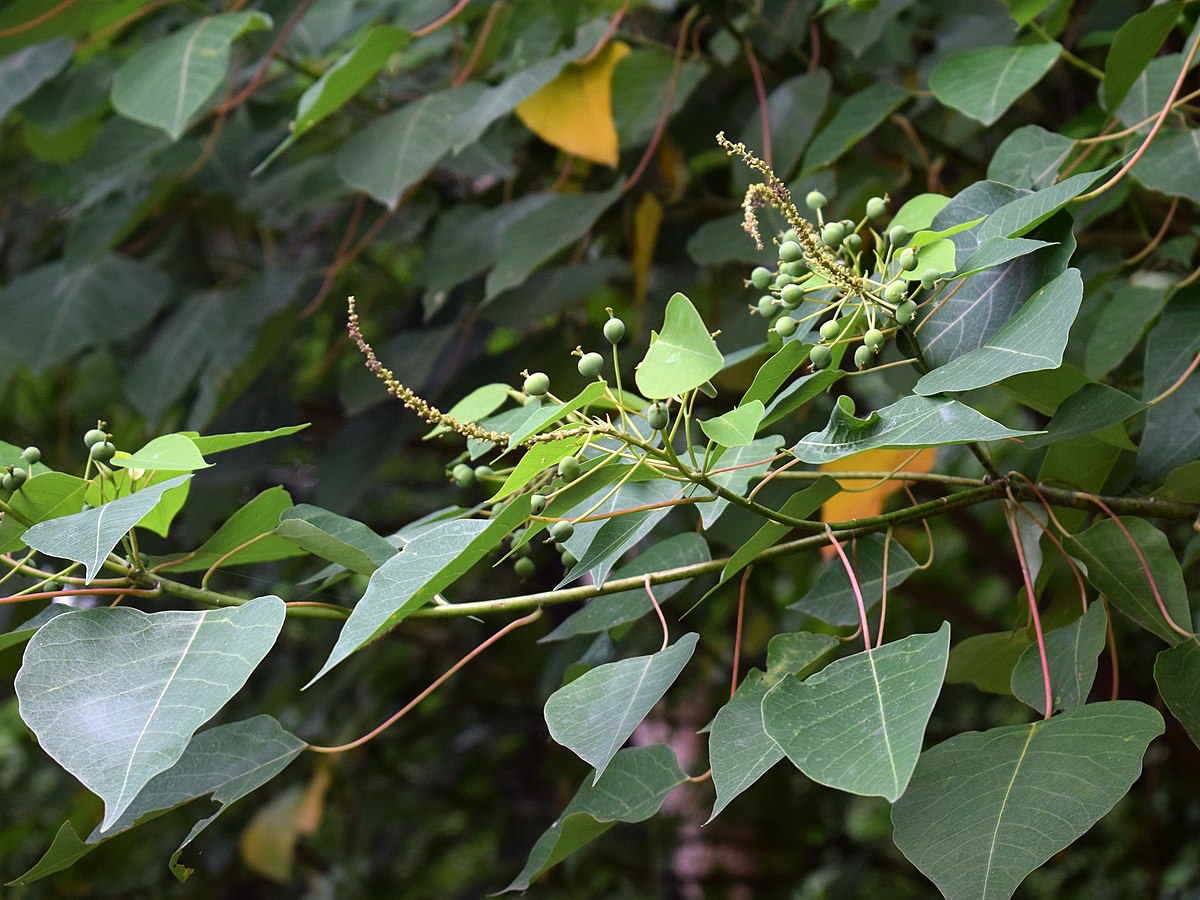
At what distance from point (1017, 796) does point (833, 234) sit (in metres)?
0.30

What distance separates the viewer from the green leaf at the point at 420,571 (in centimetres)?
50

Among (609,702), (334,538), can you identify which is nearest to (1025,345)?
(609,702)

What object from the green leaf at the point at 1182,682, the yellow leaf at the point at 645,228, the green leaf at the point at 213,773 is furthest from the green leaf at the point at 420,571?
the yellow leaf at the point at 645,228

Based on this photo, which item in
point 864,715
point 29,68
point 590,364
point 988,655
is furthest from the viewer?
point 29,68

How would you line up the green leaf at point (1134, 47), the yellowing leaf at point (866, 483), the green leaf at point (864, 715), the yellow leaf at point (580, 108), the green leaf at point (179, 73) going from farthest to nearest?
the yellow leaf at point (580, 108)
the green leaf at point (179, 73)
the yellowing leaf at point (866, 483)
the green leaf at point (1134, 47)
the green leaf at point (864, 715)

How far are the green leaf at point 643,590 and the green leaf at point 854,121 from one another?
1.50 ft

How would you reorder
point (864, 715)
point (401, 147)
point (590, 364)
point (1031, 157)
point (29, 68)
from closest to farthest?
1. point (864, 715)
2. point (590, 364)
3. point (1031, 157)
4. point (401, 147)
5. point (29, 68)

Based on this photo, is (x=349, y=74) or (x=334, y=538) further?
(x=349, y=74)

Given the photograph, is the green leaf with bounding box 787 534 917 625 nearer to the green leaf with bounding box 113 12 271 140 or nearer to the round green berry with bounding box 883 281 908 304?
the round green berry with bounding box 883 281 908 304

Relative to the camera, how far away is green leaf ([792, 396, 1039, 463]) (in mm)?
496

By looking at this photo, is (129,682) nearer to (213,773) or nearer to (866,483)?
(213,773)

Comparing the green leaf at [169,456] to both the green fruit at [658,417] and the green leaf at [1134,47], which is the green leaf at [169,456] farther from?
the green leaf at [1134,47]

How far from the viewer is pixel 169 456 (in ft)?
1.87

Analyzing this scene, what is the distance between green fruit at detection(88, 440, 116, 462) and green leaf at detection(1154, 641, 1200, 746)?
574 millimetres
